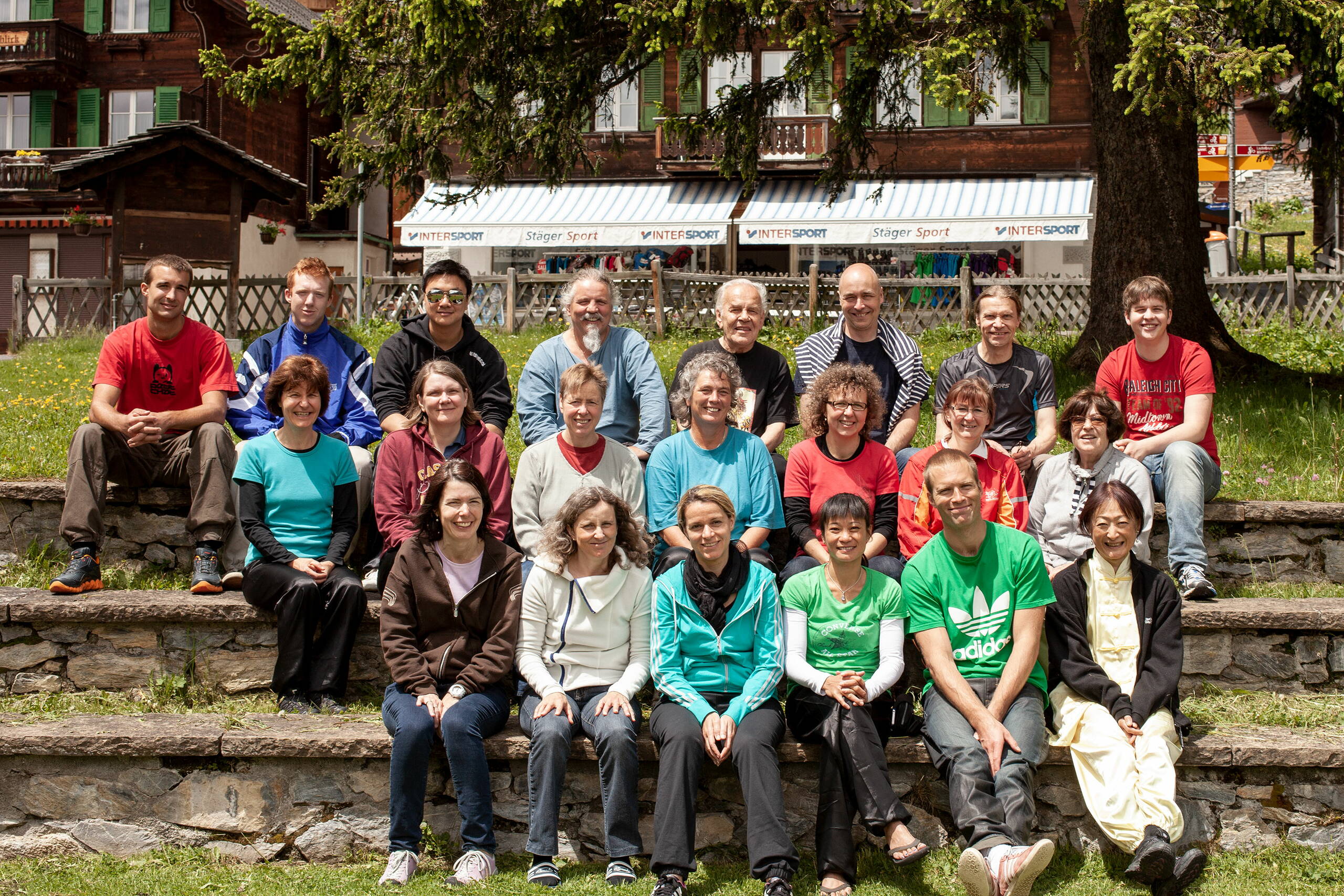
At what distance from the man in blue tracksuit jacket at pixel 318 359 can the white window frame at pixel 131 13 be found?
2705cm

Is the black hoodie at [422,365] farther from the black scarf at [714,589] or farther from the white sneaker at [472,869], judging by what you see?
the white sneaker at [472,869]

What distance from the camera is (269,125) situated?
95.9 ft

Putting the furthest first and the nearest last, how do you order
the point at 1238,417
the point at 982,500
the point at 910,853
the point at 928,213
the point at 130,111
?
the point at 130,111 → the point at 928,213 → the point at 1238,417 → the point at 982,500 → the point at 910,853

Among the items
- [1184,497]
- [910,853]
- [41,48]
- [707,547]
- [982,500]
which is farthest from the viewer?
[41,48]

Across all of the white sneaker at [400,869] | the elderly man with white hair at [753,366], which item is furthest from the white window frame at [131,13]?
the white sneaker at [400,869]

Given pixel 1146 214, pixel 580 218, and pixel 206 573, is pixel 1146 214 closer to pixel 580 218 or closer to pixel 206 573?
pixel 206 573

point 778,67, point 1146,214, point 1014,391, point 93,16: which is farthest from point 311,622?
point 93,16

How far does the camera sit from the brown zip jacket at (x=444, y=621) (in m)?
4.54

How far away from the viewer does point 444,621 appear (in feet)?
15.3

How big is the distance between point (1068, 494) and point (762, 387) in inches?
60.6

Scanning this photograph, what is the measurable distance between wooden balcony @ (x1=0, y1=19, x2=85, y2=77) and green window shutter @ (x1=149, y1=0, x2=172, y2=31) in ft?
6.07

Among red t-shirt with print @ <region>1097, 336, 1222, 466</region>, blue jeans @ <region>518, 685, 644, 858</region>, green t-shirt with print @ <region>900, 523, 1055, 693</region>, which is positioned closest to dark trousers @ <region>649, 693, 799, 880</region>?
blue jeans @ <region>518, 685, 644, 858</region>

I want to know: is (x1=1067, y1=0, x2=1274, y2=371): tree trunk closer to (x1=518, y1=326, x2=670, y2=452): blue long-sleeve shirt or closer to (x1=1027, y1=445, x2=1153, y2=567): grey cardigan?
(x1=1027, y1=445, x2=1153, y2=567): grey cardigan

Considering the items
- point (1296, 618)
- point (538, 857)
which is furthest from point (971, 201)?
point (538, 857)
